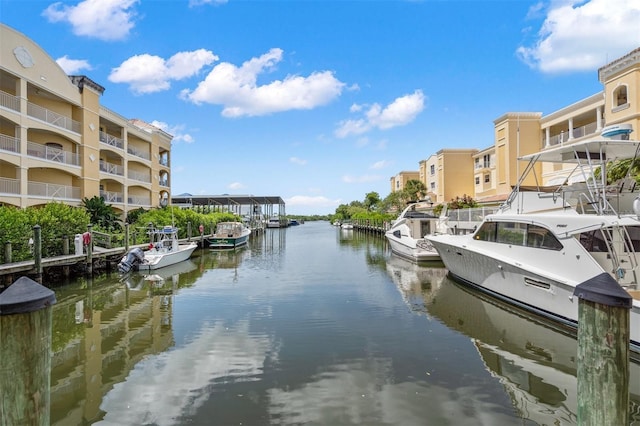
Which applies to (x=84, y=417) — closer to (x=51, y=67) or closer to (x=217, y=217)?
(x=51, y=67)

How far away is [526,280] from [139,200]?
32050mm

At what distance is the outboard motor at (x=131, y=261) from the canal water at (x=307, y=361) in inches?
135

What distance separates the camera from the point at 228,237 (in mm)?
31641

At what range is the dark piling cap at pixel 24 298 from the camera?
90.6 inches

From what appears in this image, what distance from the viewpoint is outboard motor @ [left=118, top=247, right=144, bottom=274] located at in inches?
671

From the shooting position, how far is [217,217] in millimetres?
40781

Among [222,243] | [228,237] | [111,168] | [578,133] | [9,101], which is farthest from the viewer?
[228,237]

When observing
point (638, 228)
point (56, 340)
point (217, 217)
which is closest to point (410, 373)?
point (638, 228)

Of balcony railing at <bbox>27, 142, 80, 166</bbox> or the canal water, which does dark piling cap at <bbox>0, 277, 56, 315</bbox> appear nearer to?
the canal water

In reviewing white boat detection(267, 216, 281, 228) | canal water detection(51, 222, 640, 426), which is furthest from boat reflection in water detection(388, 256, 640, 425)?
white boat detection(267, 216, 281, 228)

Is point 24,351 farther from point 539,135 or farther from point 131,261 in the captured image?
point 539,135

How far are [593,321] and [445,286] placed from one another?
11880mm

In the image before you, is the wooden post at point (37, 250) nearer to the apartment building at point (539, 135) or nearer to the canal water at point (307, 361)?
the canal water at point (307, 361)

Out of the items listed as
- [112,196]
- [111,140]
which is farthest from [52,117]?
[112,196]
